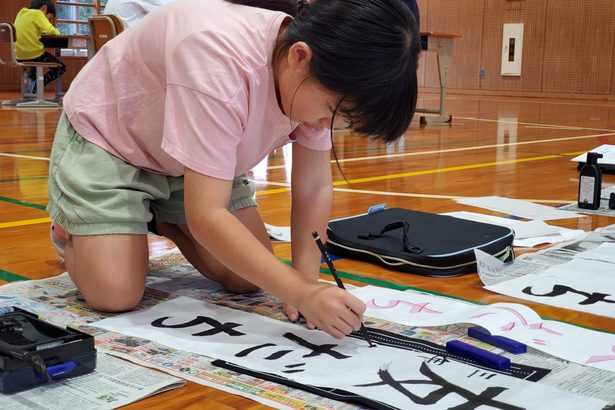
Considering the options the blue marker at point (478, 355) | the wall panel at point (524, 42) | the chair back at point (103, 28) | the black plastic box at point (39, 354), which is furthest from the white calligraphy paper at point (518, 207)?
the wall panel at point (524, 42)

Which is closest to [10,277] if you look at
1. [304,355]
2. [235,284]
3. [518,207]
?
[235,284]

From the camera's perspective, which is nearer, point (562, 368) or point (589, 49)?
point (562, 368)

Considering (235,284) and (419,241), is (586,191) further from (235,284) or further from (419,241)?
(235,284)

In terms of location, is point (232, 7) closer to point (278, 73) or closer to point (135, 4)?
point (278, 73)

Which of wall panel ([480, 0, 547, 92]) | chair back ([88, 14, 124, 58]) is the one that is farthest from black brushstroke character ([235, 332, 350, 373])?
wall panel ([480, 0, 547, 92])

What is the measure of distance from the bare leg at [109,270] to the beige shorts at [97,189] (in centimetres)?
2

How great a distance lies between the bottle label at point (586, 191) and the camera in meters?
2.11

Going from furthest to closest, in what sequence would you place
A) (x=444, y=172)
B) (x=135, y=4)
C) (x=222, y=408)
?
(x=444, y=172)
(x=135, y=4)
(x=222, y=408)

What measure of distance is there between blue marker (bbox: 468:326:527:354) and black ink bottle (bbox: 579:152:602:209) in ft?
3.62

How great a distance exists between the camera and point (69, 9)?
9875mm

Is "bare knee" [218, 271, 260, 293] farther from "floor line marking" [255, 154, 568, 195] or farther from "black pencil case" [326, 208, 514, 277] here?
"floor line marking" [255, 154, 568, 195]

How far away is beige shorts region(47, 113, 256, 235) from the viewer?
49.8 inches

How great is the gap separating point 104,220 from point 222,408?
1.59 ft

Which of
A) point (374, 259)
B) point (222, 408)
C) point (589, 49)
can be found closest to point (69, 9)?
point (589, 49)
